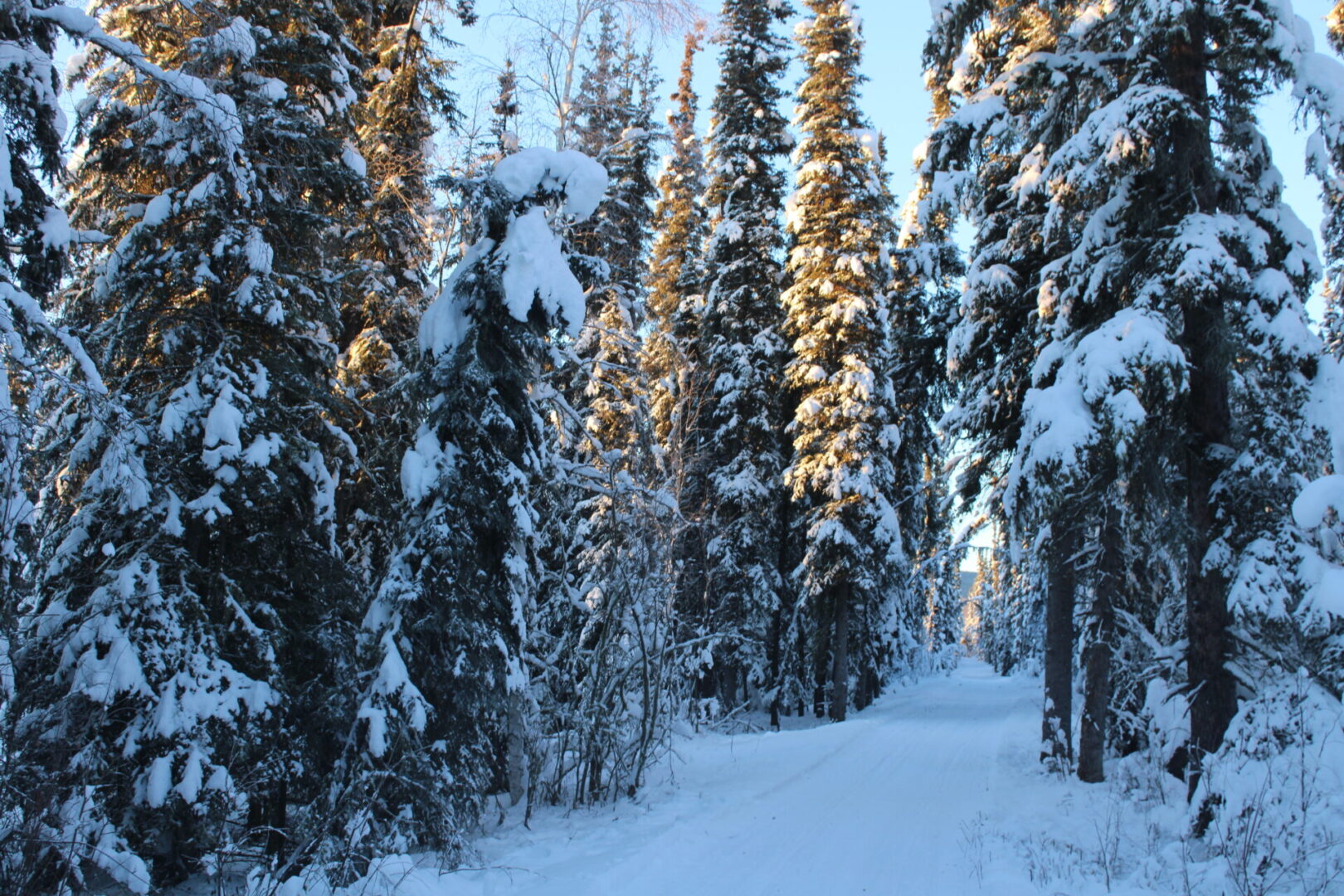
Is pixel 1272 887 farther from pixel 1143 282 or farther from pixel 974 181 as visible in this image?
pixel 974 181

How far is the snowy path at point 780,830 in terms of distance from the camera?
619 centimetres

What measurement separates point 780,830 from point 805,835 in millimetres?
292

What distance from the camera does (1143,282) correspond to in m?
8.07

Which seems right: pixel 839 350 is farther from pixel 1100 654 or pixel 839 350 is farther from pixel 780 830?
pixel 780 830

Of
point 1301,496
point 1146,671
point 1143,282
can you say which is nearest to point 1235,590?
point 1301,496

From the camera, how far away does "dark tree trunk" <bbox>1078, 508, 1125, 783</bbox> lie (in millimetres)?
10406

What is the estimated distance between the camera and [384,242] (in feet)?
37.3

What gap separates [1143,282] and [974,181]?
14.0 feet

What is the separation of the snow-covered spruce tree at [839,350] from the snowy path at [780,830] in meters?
5.13

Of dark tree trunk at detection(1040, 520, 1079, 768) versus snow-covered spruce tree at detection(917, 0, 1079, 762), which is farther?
dark tree trunk at detection(1040, 520, 1079, 768)

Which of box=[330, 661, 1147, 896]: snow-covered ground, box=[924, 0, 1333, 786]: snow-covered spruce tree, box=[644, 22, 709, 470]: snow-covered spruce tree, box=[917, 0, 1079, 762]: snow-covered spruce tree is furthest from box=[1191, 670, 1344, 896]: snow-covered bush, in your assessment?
box=[644, 22, 709, 470]: snow-covered spruce tree

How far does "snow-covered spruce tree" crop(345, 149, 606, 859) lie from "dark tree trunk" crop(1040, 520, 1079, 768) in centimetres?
852

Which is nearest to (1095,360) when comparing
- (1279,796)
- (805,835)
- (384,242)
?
(1279,796)

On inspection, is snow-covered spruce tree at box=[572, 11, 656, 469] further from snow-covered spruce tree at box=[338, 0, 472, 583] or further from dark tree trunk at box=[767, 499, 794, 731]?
dark tree trunk at box=[767, 499, 794, 731]
